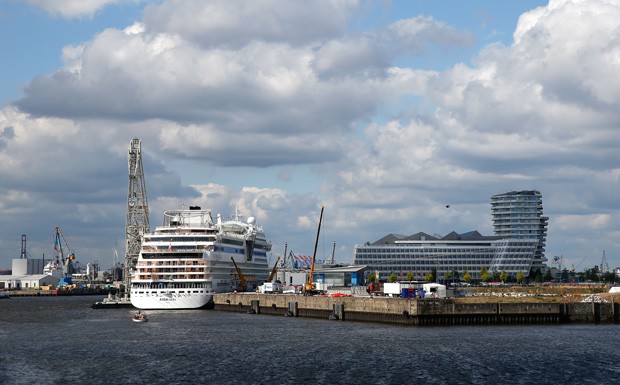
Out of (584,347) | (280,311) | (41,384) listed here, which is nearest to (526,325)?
(584,347)

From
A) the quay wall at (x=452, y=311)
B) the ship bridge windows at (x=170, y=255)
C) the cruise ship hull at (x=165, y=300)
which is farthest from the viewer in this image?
the ship bridge windows at (x=170, y=255)

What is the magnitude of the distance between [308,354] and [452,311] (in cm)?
3866

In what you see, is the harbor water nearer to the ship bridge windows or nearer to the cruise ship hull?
the cruise ship hull

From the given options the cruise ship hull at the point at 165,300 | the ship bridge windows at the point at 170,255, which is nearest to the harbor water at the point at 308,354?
the cruise ship hull at the point at 165,300

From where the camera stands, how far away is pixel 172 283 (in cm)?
17612

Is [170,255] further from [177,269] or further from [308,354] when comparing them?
[308,354]

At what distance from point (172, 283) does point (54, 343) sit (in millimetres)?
65738

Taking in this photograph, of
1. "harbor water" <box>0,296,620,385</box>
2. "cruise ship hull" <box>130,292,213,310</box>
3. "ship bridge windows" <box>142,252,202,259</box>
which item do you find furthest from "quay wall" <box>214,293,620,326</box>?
"ship bridge windows" <box>142,252,202,259</box>

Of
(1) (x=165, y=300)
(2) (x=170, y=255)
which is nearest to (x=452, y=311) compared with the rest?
(1) (x=165, y=300)

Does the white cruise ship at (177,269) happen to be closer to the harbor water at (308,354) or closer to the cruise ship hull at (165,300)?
the cruise ship hull at (165,300)

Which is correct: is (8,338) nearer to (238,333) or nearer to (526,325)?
(238,333)

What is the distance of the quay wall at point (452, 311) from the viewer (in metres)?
127

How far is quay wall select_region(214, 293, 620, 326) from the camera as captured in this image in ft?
417

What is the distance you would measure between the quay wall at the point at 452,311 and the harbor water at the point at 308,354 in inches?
183
